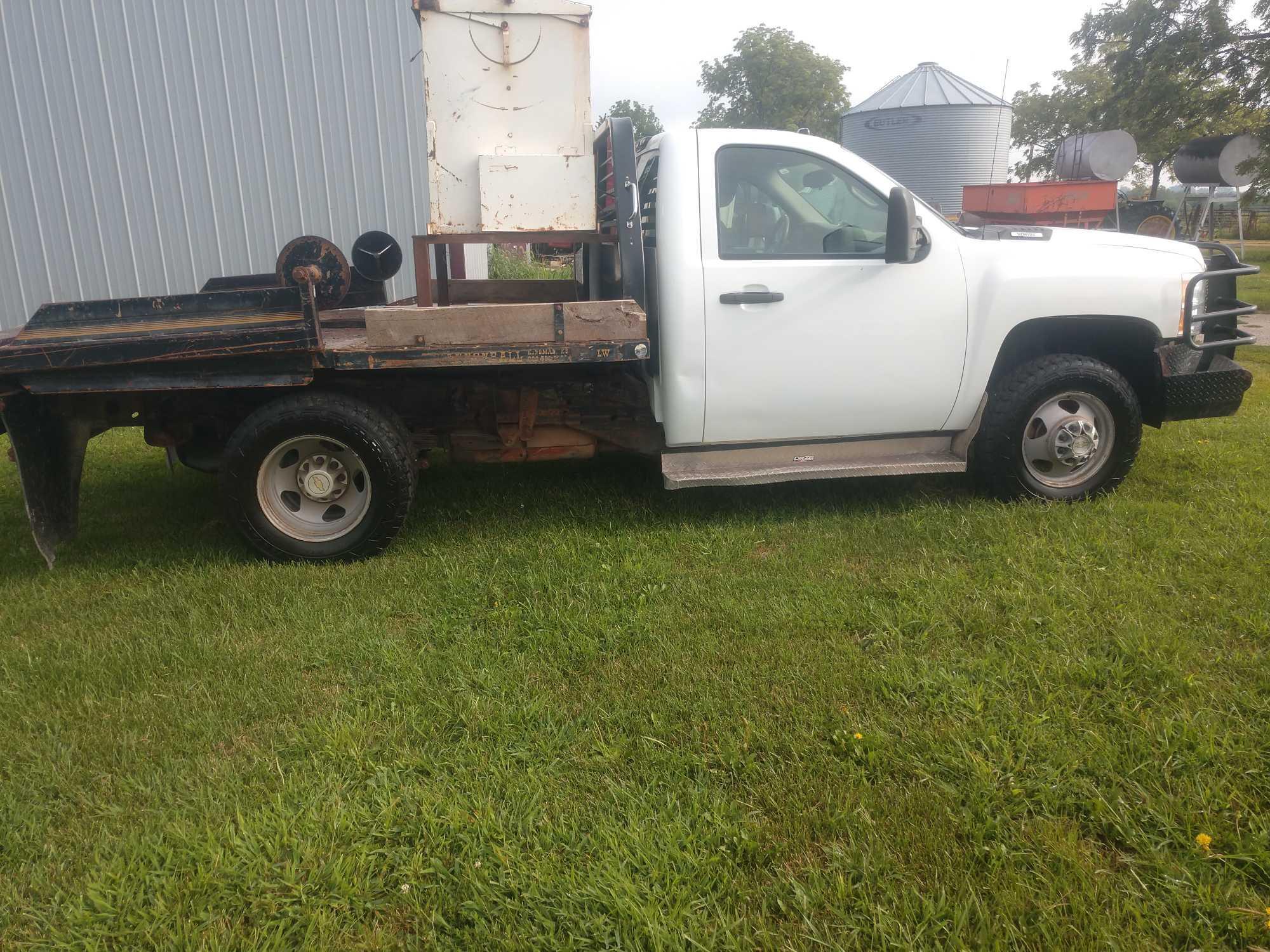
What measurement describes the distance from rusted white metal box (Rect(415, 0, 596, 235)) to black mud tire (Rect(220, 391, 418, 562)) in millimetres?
962

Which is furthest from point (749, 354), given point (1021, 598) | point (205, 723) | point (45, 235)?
point (45, 235)

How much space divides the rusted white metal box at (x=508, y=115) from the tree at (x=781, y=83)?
46433 mm

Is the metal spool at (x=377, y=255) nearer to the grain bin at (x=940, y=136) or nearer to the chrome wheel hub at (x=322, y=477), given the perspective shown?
the chrome wheel hub at (x=322, y=477)

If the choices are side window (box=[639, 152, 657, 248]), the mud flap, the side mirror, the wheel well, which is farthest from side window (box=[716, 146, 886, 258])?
the mud flap

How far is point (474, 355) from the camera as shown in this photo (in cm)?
401

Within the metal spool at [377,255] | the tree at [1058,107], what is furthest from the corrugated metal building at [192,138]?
the tree at [1058,107]

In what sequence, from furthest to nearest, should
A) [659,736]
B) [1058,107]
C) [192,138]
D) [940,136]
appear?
1. [1058,107]
2. [940,136]
3. [192,138]
4. [659,736]

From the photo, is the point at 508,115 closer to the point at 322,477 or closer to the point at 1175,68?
the point at 322,477

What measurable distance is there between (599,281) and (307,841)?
350 cm

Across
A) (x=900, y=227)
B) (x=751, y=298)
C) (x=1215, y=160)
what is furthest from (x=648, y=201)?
(x=1215, y=160)

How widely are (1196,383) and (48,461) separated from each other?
5672 millimetres

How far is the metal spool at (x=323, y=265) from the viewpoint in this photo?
558 cm

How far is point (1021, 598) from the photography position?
3611 mm

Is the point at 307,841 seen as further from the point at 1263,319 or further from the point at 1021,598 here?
the point at 1263,319
